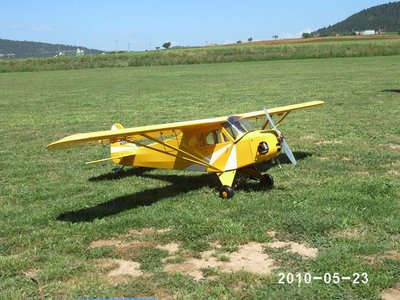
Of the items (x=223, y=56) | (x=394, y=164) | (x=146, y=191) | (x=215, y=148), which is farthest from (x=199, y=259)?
(x=223, y=56)

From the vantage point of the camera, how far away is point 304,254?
19.1 ft

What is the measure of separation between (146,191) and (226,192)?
1809mm

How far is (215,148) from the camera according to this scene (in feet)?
28.9

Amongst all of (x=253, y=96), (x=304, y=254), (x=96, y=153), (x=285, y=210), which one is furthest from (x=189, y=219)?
(x=253, y=96)

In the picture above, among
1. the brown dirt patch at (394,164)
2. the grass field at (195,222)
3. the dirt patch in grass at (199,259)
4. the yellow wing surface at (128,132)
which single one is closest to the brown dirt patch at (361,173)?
the grass field at (195,222)

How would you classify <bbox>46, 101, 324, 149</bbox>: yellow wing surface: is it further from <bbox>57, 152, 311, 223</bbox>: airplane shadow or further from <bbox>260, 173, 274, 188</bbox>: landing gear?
<bbox>260, 173, 274, 188</bbox>: landing gear

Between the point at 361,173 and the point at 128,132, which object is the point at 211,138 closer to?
the point at 128,132

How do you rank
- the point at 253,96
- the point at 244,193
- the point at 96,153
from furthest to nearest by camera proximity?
the point at 253,96
the point at 96,153
the point at 244,193

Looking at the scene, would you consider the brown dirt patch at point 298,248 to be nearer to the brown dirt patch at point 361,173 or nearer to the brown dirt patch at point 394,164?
the brown dirt patch at point 361,173

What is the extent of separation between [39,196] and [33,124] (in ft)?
35.4

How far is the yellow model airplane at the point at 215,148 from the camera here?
817cm

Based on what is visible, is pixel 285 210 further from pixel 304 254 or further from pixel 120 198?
pixel 120 198

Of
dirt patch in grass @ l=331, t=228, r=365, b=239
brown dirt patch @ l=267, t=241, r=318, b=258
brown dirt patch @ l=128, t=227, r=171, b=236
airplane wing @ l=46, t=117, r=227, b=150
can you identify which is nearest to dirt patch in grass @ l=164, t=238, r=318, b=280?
brown dirt patch @ l=267, t=241, r=318, b=258

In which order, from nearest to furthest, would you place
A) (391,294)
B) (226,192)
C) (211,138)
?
(391,294)
(226,192)
(211,138)
